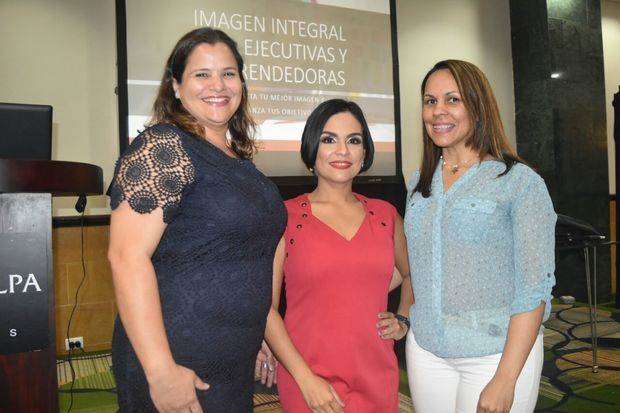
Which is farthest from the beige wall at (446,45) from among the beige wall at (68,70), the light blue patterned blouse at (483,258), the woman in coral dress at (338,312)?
the light blue patterned blouse at (483,258)

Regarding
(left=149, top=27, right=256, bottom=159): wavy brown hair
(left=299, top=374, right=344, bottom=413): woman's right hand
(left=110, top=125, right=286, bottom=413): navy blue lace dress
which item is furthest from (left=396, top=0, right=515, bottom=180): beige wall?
(left=110, top=125, right=286, bottom=413): navy blue lace dress

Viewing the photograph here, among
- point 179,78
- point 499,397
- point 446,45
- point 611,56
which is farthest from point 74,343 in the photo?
point 611,56

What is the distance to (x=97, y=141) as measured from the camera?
13.6 feet

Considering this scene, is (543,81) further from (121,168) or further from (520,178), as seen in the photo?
(121,168)

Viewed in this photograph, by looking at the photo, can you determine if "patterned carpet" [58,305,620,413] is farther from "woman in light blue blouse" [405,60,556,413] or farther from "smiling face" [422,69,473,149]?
"smiling face" [422,69,473,149]

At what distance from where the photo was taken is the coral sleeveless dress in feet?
5.08

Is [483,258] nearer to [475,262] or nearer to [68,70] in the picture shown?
[475,262]

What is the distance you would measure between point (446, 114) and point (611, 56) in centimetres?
664

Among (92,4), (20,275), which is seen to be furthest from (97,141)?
(20,275)

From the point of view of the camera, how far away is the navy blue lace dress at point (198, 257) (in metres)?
1.05

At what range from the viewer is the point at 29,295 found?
1.53m

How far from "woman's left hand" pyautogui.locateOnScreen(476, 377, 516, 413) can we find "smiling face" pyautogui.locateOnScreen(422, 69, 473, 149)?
26.0 inches

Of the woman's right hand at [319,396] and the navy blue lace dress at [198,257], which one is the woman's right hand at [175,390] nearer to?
the navy blue lace dress at [198,257]

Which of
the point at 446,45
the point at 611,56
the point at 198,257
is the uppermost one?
the point at 611,56
